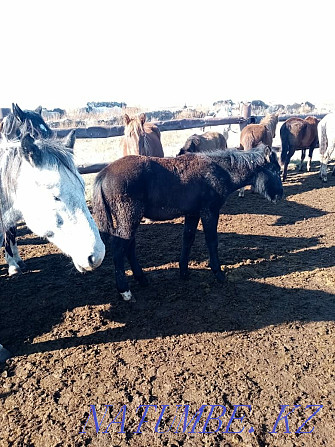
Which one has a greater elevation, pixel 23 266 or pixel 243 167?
pixel 243 167

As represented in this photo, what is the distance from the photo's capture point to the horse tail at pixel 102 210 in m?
3.33

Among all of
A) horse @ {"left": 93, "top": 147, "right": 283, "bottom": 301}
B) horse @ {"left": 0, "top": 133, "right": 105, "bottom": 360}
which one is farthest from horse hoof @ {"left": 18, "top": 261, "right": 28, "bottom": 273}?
horse @ {"left": 0, "top": 133, "right": 105, "bottom": 360}

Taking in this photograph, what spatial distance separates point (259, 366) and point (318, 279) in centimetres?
191

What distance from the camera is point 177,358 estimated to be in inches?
105

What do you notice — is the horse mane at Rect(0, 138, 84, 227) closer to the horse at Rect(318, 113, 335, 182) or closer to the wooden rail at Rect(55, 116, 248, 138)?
the wooden rail at Rect(55, 116, 248, 138)

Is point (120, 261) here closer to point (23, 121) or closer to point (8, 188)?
point (8, 188)

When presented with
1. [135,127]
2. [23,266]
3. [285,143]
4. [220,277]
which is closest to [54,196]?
[220,277]

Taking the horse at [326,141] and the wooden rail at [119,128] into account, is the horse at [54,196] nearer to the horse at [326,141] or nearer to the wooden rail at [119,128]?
the wooden rail at [119,128]

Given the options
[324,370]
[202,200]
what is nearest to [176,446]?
[324,370]

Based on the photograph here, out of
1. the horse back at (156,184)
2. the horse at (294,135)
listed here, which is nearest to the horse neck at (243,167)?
the horse back at (156,184)

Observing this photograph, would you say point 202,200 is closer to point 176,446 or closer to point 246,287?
point 246,287

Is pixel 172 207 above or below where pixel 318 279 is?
above

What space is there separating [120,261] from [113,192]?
80 centimetres

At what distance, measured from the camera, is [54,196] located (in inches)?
82.7
